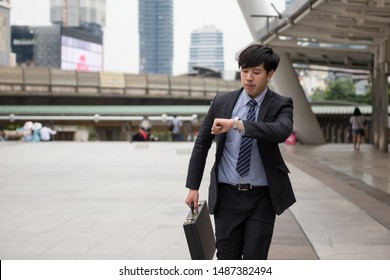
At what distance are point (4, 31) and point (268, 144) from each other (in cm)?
10246

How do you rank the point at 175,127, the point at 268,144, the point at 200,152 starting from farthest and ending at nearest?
the point at 175,127 → the point at 200,152 → the point at 268,144

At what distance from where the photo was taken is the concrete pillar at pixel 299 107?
33.2 m

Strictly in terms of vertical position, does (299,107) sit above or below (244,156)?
below

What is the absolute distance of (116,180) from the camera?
15.0 metres

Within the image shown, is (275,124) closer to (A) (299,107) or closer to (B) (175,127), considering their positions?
(A) (299,107)

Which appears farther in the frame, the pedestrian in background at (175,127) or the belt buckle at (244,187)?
the pedestrian in background at (175,127)

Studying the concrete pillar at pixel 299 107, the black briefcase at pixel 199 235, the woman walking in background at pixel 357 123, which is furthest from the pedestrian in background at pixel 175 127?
the black briefcase at pixel 199 235

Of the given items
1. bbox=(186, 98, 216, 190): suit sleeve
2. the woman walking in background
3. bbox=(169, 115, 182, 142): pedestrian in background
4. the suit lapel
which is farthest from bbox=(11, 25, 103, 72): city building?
the suit lapel

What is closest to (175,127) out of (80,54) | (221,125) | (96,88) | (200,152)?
(200,152)

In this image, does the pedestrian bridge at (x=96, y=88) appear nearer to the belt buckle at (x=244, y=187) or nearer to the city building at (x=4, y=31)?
the city building at (x=4, y=31)

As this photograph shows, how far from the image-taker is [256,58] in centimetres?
396

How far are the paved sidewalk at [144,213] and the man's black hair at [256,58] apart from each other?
3095mm

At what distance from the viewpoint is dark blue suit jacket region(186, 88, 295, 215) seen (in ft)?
13.3
